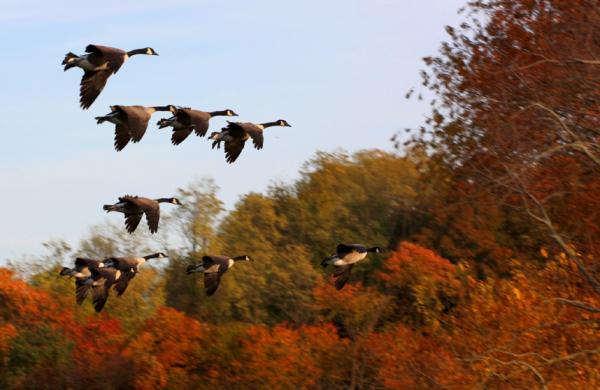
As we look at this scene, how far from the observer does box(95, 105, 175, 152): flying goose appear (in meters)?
23.3

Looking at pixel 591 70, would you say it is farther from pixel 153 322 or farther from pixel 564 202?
pixel 153 322

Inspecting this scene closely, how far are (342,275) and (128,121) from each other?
20.4 ft

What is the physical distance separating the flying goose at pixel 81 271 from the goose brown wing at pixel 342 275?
4886 mm

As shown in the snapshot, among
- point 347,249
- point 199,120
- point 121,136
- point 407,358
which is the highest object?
point 199,120

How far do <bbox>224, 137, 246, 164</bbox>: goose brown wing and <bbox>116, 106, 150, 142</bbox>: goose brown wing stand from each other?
8.45ft

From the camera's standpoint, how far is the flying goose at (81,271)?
2788cm

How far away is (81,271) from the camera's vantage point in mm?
29344

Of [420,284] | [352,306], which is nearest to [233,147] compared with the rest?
[420,284]

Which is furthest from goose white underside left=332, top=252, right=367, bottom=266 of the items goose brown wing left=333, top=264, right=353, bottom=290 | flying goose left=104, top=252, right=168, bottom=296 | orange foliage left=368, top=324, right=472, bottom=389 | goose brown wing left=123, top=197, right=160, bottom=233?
orange foliage left=368, top=324, right=472, bottom=389

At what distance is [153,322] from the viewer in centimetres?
5675

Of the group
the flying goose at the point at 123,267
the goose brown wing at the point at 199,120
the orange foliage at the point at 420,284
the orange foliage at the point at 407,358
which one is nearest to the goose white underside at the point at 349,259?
the flying goose at the point at 123,267

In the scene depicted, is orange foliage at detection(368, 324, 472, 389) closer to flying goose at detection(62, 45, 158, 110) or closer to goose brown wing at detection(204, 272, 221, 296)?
goose brown wing at detection(204, 272, 221, 296)

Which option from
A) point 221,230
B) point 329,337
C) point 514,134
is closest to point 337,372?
point 329,337

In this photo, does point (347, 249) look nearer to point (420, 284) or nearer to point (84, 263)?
point (84, 263)
